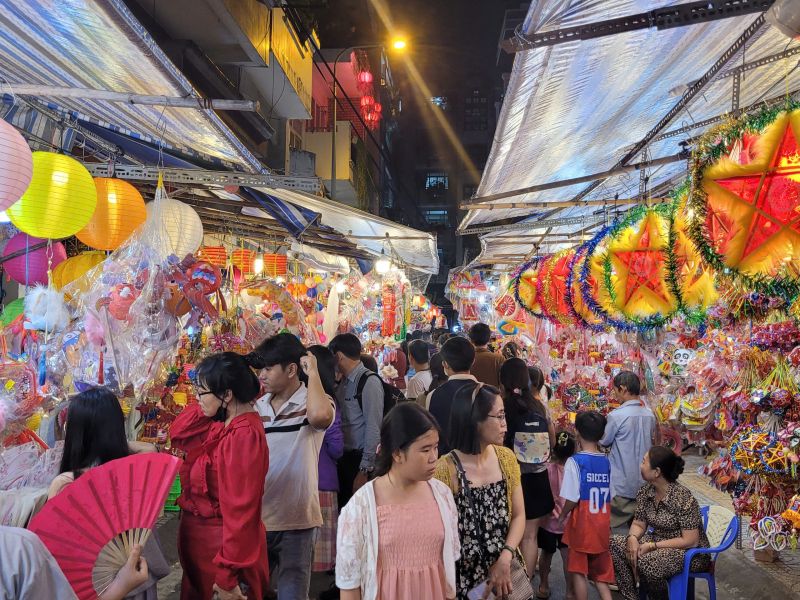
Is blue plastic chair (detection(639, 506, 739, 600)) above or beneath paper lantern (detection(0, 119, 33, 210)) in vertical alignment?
beneath

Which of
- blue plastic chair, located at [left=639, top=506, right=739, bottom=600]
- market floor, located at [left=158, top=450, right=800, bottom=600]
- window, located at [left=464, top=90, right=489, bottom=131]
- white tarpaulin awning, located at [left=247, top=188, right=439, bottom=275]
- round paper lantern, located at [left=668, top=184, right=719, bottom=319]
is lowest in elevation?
market floor, located at [left=158, top=450, right=800, bottom=600]

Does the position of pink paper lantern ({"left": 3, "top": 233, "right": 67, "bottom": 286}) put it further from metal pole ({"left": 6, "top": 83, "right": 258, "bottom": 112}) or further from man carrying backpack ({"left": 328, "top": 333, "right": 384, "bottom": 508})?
man carrying backpack ({"left": 328, "top": 333, "right": 384, "bottom": 508})

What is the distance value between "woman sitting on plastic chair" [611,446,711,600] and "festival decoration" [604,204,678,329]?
1017 millimetres

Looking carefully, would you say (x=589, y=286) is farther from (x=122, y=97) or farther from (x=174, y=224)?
(x=122, y=97)

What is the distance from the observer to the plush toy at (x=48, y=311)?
4645mm

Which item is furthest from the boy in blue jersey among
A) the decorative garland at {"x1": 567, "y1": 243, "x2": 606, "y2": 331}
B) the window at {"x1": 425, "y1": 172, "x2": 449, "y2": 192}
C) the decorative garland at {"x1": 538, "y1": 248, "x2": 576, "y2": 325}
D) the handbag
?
the window at {"x1": 425, "y1": 172, "x2": 449, "y2": 192}

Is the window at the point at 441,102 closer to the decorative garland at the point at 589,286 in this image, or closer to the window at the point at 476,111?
the window at the point at 476,111

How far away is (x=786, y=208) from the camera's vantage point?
2.70 metres

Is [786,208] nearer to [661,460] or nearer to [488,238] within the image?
[661,460]

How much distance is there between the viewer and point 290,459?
3824mm

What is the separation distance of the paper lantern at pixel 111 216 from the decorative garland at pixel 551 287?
4.59 meters

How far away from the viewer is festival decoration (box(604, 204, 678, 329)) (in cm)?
482

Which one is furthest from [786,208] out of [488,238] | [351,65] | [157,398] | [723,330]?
[351,65]

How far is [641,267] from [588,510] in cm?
179
